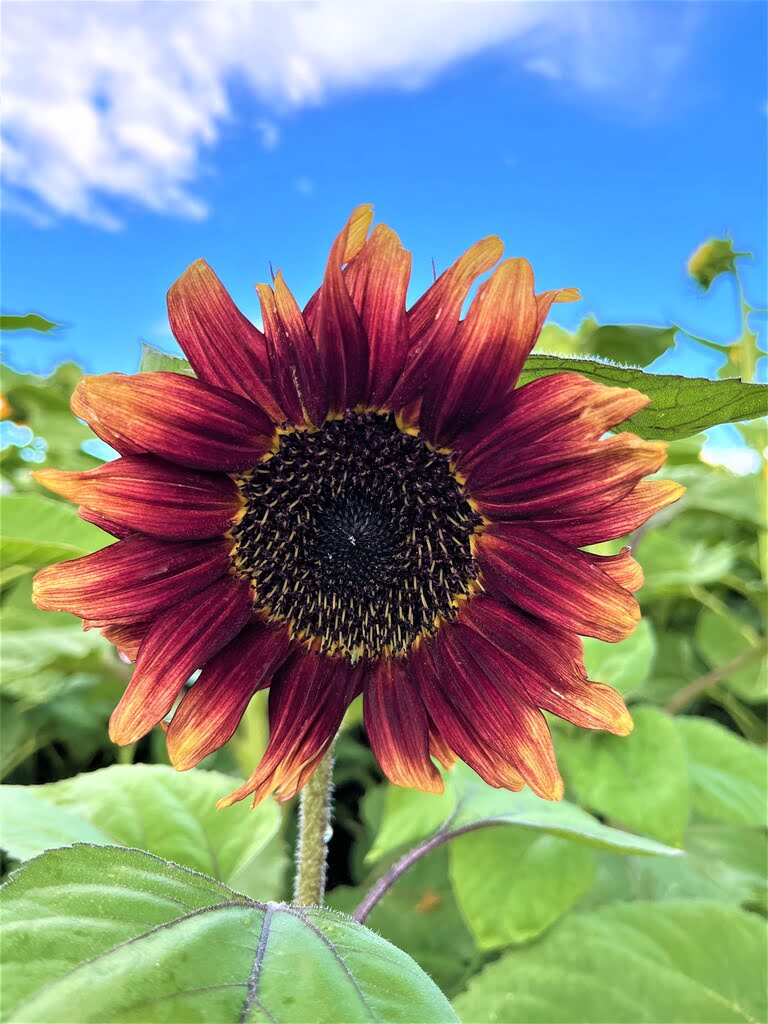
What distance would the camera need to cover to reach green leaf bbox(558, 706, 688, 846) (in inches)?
35.1

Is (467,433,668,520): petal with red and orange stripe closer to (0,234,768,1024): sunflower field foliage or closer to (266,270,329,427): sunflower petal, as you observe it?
(0,234,768,1024): sunflower field foliage

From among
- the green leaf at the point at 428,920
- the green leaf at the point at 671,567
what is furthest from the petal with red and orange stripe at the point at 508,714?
the green leaf at the point at 671,567

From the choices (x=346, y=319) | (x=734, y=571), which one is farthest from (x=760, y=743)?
(x=346, y=319)

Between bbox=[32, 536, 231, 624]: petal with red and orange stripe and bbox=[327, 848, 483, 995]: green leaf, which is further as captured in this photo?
→ bbox=[327, 848, 483, 995]: green leaf

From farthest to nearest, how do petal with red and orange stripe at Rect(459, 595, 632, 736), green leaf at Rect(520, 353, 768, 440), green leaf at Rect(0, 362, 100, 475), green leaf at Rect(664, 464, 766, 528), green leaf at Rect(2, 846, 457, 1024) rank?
green leaf at Rect(664, 464, 766, 528) < green leaf at Rect(0, 362, 100, 475) < petal with red and orange stripe at Rect(459, 595, 632, 736) < green leaf at Rect(520, 353, 768, 440) < green leaf at Rect(2, 846, 457, 1024)

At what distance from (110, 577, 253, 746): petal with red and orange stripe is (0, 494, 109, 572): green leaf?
0.36 metres

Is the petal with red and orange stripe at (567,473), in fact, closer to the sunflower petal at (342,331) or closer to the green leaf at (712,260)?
the sunflower petal at (342,331)

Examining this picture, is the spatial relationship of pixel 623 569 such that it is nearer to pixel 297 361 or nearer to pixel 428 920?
pixel 297 361

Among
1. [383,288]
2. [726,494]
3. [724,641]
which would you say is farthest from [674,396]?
[726,494]

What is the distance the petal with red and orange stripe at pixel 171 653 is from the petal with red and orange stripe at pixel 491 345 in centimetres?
24

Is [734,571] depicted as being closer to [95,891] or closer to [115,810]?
[115,810]

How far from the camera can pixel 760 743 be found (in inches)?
68.7

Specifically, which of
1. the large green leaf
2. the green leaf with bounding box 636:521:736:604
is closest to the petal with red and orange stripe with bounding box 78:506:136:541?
the large green leaf

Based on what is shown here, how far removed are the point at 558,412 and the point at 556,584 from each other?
13cm
